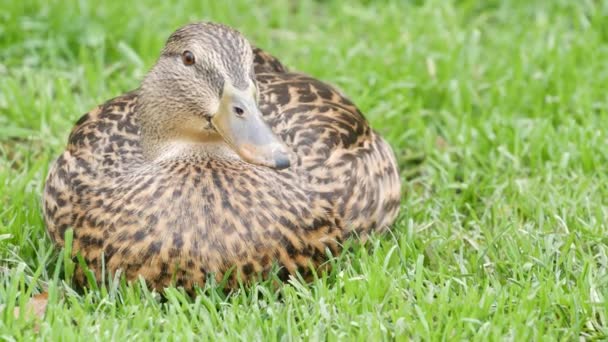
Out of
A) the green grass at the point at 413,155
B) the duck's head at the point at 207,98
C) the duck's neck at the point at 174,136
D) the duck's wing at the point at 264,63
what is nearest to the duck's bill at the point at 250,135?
the duck's head at the point at 207,98

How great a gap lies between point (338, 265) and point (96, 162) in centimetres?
100

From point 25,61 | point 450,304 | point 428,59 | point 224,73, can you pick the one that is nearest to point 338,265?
point 450,304

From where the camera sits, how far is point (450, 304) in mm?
3857

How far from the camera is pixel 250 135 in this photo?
3.83 metres

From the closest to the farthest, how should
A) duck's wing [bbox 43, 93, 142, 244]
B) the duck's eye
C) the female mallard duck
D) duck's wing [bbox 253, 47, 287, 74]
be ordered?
the female mallard duck → the duck's eye → duck's wing [bbox 43, 93, 142, 244] → duck's wing [bbox 253, 47, 287, 74]

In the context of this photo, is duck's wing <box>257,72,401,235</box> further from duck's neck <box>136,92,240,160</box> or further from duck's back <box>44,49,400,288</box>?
duck's neck <box>136,92,240,160</box>

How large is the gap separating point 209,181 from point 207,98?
0.98 ft

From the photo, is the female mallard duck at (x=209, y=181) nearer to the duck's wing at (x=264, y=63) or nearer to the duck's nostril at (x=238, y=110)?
the duck's nostril at (x=238, y=110)

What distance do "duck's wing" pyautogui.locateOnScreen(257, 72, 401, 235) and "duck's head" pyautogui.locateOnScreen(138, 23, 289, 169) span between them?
0.42m

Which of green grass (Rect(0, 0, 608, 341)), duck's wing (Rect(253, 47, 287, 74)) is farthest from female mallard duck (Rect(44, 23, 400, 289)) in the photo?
duck's wing (Rect(253, 47, 287, 74))

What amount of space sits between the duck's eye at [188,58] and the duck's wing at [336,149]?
51cm

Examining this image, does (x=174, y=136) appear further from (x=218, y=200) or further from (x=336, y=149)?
(x=336, y=149)

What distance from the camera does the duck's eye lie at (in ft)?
13.5

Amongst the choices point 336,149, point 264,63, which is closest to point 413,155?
point 264,63
